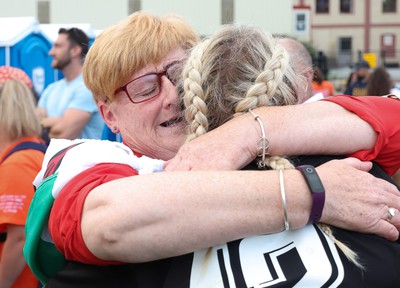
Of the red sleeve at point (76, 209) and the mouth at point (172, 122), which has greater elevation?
the mouth at point (172, 122)

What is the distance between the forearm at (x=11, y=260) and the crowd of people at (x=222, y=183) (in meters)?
1.63

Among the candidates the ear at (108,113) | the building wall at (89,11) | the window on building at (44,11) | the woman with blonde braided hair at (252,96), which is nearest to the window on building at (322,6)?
the building wall at (89,11)

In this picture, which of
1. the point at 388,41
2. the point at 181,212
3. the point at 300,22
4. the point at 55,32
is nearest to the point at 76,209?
the point at 181,212

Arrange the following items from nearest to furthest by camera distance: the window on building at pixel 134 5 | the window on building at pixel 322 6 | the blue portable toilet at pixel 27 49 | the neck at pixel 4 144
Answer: the neck at pixel 4 144, the blue portable toilet at pixel 27 49, the window on building at pixel 134 5, the window on building at pixel 322 6

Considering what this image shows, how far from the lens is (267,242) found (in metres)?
1.39

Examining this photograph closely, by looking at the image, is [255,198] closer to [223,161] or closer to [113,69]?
[223,161]

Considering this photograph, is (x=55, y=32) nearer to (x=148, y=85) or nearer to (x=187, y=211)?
(x=148, y=85)

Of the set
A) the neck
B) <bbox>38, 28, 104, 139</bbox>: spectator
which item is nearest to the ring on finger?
the neck

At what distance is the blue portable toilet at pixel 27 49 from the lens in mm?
7395

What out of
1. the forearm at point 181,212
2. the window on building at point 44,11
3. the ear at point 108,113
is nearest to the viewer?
the forearm at point 181,212

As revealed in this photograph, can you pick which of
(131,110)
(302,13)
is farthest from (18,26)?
(302,13)

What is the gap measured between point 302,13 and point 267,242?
15102mm

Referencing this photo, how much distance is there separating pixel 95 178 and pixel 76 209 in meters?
0.09

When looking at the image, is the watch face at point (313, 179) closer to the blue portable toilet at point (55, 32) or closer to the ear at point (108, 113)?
the ear at point (108, 113)
